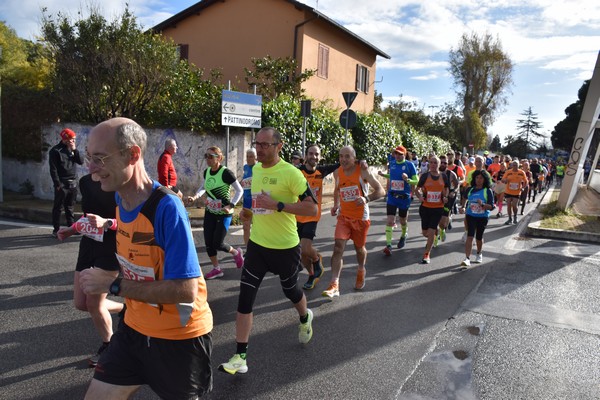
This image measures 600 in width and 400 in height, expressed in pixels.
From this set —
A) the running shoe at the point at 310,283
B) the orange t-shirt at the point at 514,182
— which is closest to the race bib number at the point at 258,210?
the running shoe at the point at 310,283

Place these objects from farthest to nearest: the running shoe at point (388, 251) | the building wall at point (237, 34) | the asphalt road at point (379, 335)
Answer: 1. the building wall at point (237, 34)
2. the running shoe at point (388, 251)
3. the asphalt road at point (379, 335)

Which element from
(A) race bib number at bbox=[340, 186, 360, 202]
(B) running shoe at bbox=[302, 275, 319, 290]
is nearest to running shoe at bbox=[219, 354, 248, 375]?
(B) running shoe at bbox=[302, 275, 319, 290]

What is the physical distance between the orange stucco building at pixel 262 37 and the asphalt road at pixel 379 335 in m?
15.7

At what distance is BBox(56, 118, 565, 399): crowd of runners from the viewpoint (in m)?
1.98

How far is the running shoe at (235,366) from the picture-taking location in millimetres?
3627

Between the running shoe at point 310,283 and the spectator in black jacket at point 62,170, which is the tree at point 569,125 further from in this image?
the spectator in black jacket at point 62,170

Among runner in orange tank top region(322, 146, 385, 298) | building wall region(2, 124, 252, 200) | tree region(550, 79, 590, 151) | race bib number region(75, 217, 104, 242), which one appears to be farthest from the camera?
tree region(550, 79, 590, 151)

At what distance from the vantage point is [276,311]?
5223mm

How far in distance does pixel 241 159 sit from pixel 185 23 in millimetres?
14470

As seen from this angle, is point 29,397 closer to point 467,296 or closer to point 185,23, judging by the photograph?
point 467,296

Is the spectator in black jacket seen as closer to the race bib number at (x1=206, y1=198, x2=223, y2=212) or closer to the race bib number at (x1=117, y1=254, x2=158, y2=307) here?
the race bib number at (x1=206, y1=198, x2=223, y2=212)

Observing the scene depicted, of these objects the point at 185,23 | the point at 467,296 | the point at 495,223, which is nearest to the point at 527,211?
the point at 495,223

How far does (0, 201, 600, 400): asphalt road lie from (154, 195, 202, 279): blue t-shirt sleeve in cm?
177

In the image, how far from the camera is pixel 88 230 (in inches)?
135
